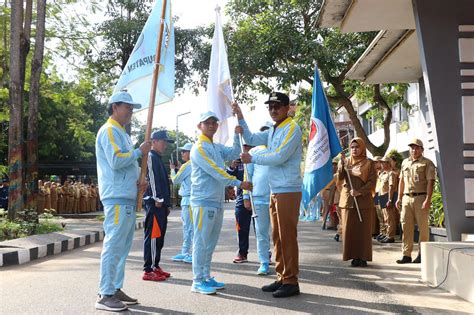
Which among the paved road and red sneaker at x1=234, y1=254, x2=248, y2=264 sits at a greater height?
red sneaker at x1=234, y1=254, x2=248, y2=264

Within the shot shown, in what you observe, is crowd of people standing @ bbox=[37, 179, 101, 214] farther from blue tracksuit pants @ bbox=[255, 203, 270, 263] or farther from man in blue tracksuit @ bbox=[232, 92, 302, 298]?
man in blue tracksuit @ bbox=[232, 92, 302, 298]

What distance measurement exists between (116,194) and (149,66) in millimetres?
1572

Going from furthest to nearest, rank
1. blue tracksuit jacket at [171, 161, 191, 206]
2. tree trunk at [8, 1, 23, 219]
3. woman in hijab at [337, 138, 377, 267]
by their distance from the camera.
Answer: tree trunk at [8, 1, 23, 219] < blue tracksuit jacket at [171, 161, 191, 206] < woman in hijab at [337, 138, 377, 267]

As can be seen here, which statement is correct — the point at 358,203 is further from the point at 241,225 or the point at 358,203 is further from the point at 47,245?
the point at 47,245

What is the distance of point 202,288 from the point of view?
5977mm

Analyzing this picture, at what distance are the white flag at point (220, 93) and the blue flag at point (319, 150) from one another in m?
1.16

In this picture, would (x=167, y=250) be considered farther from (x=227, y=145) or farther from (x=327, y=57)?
(x=327, y=57)

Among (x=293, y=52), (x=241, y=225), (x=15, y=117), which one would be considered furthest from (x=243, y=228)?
(x=293, y=52)

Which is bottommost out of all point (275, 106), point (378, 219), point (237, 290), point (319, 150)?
point (237, 290)

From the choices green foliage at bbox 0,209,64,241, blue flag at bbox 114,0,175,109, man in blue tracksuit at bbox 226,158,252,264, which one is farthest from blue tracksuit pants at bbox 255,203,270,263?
green foliage at bbox 0,209,64,241

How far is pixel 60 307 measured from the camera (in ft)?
17.4

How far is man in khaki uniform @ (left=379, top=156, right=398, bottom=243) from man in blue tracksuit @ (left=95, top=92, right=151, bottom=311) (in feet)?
23.4

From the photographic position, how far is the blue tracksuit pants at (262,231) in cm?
Answer: 744

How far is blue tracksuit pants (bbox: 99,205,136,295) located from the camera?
5.16 metres
